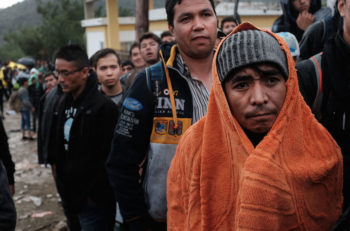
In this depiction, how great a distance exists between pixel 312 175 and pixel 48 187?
20.8 ft

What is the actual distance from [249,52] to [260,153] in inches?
16.5

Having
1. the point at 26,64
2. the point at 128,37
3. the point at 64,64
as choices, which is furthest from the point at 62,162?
the point at 26,64

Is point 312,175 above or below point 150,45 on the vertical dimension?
below

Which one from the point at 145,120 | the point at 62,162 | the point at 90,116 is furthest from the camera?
the point at 62,162

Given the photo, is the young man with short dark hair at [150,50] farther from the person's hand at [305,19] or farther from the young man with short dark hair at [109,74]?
the person's hand at [305,19]

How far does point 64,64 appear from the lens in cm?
331

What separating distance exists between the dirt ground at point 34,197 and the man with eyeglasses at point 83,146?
2005 mm

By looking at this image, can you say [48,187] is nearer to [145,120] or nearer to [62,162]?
[62,162]

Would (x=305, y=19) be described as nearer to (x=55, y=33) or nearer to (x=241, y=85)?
(x=241, y=85)

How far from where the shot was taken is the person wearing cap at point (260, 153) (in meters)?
1.23

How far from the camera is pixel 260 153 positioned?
4.07 feet

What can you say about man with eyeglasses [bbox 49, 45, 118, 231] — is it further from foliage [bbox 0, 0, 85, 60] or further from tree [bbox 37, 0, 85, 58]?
tree [bbox 37, 0, 85, 58]

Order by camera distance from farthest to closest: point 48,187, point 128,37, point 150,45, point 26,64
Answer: point 26,64, point 128,37, point 48,187, point 150,45

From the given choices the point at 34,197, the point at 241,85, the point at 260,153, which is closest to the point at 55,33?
the point at 34,197
